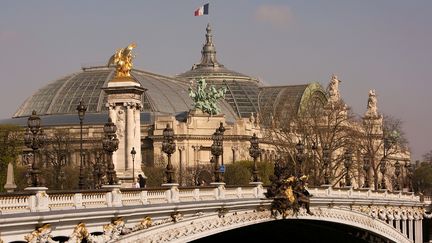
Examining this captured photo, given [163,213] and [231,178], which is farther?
[231,178]

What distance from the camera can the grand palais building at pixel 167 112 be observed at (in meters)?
122

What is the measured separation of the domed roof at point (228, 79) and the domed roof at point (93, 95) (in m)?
15.7

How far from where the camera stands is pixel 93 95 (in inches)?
5374

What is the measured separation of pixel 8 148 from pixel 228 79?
10503 centimetres

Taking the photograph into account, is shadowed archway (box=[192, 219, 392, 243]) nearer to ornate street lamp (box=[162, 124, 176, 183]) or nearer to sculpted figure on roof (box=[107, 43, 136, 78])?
ornate street lamp (box=[162, 124, 176, 183])

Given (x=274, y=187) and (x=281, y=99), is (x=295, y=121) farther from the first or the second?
(x=281, y=99)

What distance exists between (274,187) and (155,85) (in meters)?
103

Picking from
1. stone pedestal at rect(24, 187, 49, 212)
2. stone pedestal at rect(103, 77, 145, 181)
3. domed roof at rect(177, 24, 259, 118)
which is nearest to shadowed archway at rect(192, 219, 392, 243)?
stone pedestal at rect(103, 77, 145, 181)

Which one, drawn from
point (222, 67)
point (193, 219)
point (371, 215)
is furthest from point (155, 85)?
point (193, 219)

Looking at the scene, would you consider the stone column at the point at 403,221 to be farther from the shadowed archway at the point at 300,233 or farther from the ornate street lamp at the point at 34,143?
the ornate street lamp at the point at 34,143

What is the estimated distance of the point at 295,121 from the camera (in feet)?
294

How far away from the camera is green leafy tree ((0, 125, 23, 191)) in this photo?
6754 centimetres

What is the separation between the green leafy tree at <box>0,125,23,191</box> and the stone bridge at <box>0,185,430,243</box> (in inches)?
991

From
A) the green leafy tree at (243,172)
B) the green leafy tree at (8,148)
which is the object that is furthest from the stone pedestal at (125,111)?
the green leafy tree at (243,172)
